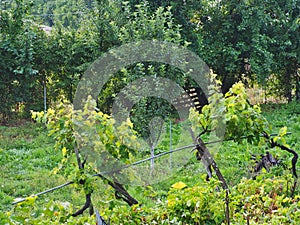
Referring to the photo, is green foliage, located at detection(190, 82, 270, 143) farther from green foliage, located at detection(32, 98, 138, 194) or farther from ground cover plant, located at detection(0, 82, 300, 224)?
green foliage, located at detection(32, 98, 138, 194)

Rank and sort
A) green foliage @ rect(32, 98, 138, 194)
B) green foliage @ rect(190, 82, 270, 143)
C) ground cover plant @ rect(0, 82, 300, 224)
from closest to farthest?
ground cover plant @ rect(0, 82, 300, 224) → green foliage @ rect(32, 98, 138, 194) → green foliage @ rect(190, 82, 270, 143)

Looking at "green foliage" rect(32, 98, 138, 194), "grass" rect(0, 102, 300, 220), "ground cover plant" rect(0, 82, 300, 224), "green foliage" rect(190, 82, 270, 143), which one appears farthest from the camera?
"grass" rect(0, 102, 300, 220)

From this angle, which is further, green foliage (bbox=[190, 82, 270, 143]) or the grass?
the grass

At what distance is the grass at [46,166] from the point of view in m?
4.85

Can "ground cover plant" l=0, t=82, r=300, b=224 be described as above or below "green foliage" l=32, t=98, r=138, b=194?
below

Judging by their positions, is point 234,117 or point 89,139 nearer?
point 89,139

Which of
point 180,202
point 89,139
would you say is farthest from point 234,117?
point 89,139

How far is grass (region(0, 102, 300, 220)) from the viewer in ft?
15.9

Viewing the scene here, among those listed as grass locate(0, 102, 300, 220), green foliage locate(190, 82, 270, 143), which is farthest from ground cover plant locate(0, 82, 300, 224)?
green foliage locate(190, 82, 270, 143)

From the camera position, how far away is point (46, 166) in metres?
6.15

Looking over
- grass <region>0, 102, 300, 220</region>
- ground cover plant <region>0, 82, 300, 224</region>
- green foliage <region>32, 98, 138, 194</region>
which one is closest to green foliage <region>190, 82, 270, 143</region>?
ground cover plant <region>0, 82, 300, 224</region>

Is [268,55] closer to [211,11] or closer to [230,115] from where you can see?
[211,11]

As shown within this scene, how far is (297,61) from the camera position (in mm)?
10305

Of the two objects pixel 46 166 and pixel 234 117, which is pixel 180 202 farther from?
pixel 46 166
